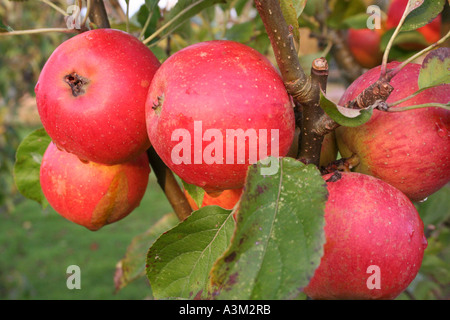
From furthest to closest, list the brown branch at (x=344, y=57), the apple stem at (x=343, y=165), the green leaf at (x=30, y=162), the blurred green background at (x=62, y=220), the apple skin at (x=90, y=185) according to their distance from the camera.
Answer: the brown branch at (x=344, y=57) < the blurred green background at (x=62, y=220) < the green leaf at (x=30, y=162) < the apple skin at (x=90, y=185) < the apple stem at (x=343, y=165)

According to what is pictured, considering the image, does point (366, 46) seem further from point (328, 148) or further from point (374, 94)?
point (374, 94)

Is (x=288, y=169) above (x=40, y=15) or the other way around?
the other way around

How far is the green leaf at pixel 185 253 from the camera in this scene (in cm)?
67

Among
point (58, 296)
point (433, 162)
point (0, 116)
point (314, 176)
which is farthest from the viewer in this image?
point (58, 296)

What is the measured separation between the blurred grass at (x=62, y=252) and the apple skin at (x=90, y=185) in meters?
2.17

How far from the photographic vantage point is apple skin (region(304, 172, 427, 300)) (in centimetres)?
64

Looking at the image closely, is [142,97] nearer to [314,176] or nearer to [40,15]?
[314,176]

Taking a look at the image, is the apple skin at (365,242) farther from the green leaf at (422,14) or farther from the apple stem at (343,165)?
the green leaf at (422,14)

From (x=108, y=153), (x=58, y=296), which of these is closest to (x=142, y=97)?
(x=108, y=153)

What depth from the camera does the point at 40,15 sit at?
3723mm

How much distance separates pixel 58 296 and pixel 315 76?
3.50 metres

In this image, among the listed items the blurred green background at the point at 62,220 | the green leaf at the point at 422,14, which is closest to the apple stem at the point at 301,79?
the green leaf at the point at 422,14

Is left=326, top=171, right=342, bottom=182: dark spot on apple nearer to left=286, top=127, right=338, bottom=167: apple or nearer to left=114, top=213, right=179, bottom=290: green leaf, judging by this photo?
left=286, top=127, right=338, bottom=167: apple

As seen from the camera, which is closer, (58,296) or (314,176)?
(314,176)
